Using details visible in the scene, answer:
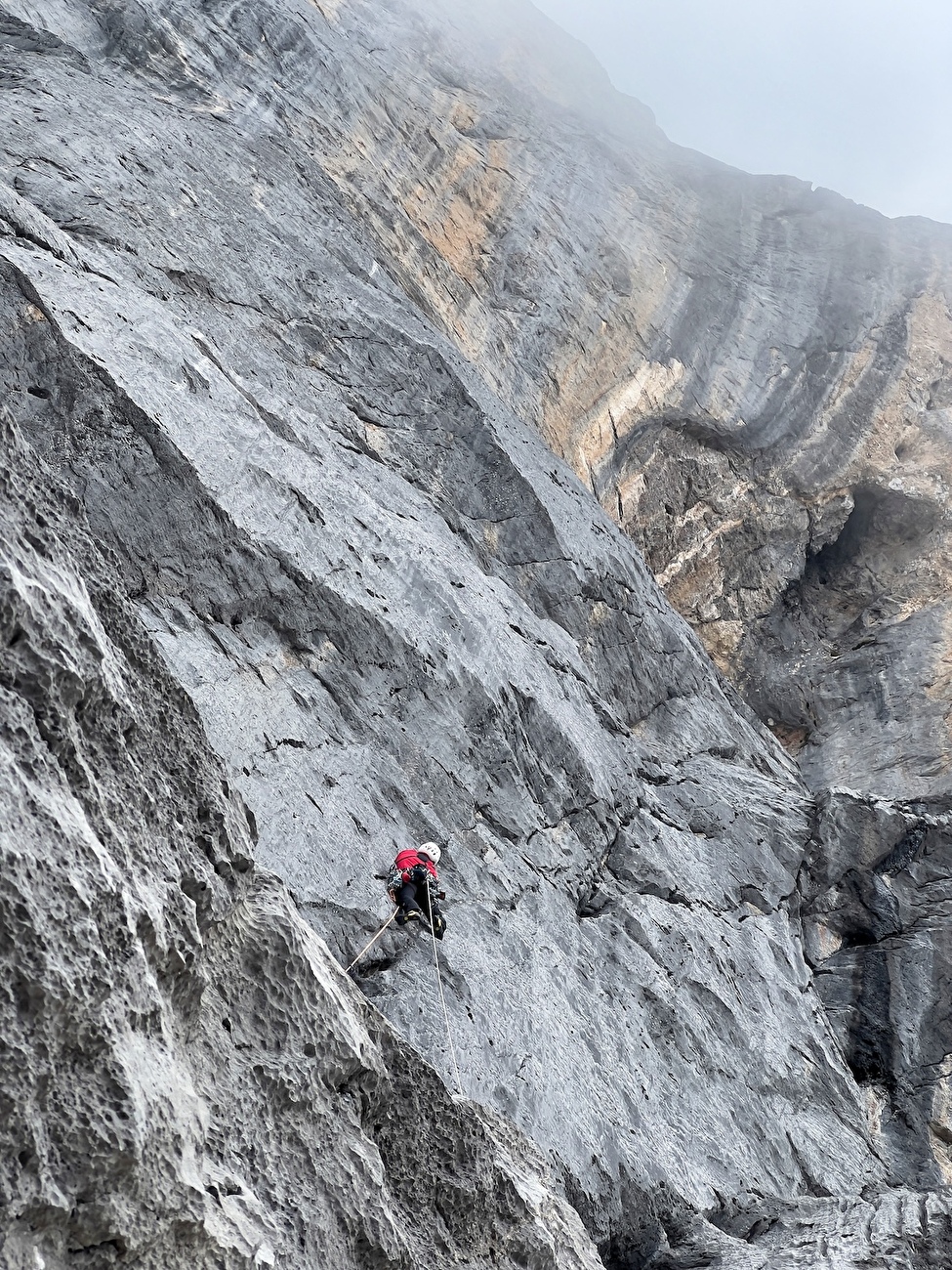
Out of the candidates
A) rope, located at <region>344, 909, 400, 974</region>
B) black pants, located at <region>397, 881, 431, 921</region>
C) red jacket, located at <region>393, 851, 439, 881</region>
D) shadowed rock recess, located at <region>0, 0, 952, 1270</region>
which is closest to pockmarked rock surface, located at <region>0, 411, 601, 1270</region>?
shadowed rock recess, located at <region>0, 0, 952, 1270</region>

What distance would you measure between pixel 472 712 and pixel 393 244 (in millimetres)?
13513

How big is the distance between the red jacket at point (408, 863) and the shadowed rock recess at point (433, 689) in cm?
48

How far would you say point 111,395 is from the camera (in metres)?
13.1

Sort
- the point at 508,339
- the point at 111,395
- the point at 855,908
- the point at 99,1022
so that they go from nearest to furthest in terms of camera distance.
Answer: the point at 99,1022, the point at 111,395, the point at 855,908, the point at 508,339

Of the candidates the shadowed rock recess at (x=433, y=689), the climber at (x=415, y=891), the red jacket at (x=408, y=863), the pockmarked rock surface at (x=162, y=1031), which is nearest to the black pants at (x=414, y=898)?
the climber at (x=415, y=891)

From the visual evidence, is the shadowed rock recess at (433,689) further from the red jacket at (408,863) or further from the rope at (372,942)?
the red jacket at (408,863)

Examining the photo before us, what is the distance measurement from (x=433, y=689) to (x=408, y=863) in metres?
3.06

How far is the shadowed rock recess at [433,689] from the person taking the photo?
18.4ft

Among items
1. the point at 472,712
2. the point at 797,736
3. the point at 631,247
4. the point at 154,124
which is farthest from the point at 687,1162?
the point at 631,247

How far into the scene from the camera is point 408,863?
11516 mm

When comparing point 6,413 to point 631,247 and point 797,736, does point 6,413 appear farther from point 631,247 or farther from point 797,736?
point 631,247

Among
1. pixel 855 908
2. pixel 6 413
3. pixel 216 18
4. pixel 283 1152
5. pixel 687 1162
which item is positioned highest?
pixel 216 18

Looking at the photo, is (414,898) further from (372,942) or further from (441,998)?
(441,998)

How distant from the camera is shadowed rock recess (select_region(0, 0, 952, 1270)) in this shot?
18.4ft
